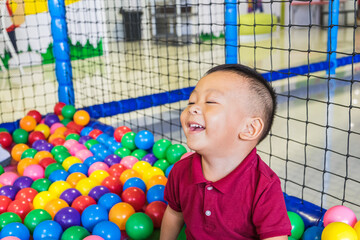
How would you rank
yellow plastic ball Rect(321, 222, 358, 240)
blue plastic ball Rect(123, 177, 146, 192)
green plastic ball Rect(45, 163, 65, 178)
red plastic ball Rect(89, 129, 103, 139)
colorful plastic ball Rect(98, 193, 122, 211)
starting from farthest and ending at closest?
red plastic ball Rect(89, 129, 103, 139) → green plastic ball Rect(45, 163, 65, 178) → blue plastic ball Rect(123, 177, 146, 192) → colorful plastic ball Rect(98, 193, 122, 211) → yellow plastic ball Rect(321, 222, 358, 240)

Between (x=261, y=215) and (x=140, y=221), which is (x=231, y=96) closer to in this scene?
(x=261, y=215)

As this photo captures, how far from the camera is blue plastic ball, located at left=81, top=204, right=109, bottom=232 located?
4.25 feet

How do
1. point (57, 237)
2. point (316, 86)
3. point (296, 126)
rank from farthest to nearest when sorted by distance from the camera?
point (316, 86)
point (296, 126)
point (57, 237)

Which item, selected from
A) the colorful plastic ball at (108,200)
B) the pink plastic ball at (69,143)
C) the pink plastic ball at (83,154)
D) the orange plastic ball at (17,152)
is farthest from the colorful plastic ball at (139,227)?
the orange plastic ball at (17,152)

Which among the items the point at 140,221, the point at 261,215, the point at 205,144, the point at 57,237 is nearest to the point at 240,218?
the point at 261,215

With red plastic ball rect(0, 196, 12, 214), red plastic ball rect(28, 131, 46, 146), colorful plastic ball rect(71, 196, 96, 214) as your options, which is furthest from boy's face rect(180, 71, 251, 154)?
red plastic ball rect(28, 131, 46, 146)

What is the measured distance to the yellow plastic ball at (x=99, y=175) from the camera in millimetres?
1605

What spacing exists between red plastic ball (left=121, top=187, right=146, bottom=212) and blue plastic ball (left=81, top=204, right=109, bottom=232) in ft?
0.37

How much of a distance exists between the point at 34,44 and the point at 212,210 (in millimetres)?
4659

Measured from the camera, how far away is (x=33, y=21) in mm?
4914

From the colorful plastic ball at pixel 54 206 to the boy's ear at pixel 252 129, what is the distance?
759 mm

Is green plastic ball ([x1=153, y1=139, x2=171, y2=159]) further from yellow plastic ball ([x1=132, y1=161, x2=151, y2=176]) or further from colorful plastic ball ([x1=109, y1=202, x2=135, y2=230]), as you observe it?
colorful plastic ball ([x1=109, y1=202, x2=135, y2=230])

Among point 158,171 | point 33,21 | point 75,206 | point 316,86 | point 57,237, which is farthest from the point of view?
point 33,21

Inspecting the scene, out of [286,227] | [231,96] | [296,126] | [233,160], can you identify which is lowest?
[296,126]
